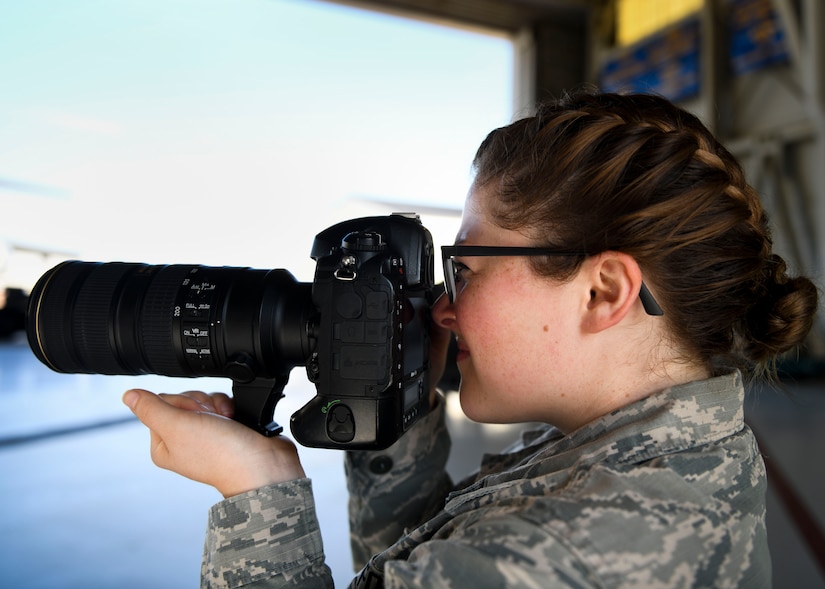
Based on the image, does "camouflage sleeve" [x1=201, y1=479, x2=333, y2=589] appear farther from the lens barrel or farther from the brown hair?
the brown hair

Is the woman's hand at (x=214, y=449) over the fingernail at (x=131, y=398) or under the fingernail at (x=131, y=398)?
under

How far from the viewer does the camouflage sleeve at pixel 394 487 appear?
1041mm

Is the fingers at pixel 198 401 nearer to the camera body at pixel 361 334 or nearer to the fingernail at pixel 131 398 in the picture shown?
the fingernail at pixel 131 398

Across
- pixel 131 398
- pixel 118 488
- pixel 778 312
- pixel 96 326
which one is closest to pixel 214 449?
pixel 131 398

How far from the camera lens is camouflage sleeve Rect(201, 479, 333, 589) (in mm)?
706

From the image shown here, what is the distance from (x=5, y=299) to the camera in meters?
2.70

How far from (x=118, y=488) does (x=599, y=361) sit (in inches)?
75.1

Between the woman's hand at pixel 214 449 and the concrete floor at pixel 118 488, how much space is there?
0.76 m

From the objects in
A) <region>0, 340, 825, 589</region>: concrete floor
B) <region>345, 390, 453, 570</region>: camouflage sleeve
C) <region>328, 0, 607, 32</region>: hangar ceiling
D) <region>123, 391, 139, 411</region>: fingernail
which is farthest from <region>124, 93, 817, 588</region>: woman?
<region>328, 0, 607, 32</region>: hangar ceiling

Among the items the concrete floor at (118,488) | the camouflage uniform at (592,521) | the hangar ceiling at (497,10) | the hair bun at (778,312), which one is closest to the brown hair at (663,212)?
the hair bun at (778,312)

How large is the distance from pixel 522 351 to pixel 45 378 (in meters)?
3.13

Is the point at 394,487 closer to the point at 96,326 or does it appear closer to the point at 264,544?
the point at 264,544

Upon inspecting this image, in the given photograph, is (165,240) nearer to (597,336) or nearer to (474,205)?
(474,205)

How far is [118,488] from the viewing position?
2121 mm
